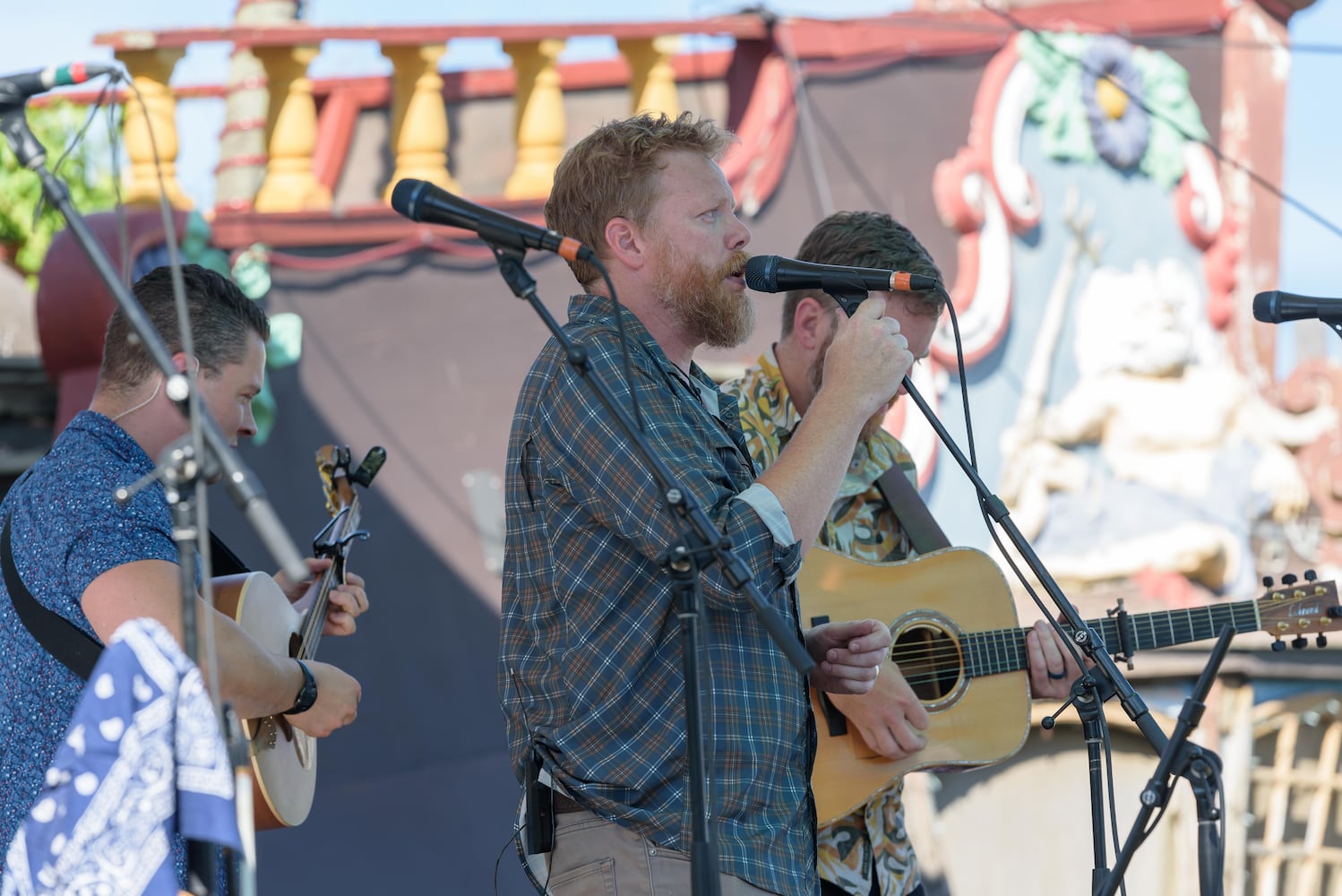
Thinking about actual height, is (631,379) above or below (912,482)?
below

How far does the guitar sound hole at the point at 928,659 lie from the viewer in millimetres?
3439

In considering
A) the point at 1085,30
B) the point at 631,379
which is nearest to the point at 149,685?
the point at 631,379

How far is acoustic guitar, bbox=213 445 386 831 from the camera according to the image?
116 inches

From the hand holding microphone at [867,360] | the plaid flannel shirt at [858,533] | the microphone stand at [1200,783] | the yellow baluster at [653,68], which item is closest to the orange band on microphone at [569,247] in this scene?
the hand holding microphone at [867,360]

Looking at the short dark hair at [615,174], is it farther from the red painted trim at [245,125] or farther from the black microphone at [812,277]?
the red painted trim at [245,125]

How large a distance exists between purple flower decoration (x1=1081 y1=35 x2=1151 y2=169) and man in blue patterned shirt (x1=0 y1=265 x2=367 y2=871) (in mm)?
4616

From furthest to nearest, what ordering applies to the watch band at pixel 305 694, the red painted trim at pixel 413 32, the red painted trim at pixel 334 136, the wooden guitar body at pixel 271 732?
1. the red painted trim at pixel 334 136
2. the red painted trim at pixel 413 32
3. the wooden guitar body at pixel 271 732
4. the watch band at pixel 305 694

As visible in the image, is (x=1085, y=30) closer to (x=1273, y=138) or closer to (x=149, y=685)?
(x=1273, y=138)

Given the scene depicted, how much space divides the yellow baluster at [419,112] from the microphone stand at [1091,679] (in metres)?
3.31

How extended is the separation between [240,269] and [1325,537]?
187 inches

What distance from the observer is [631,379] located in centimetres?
224

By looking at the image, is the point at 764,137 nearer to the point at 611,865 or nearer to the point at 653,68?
the point at 653,68

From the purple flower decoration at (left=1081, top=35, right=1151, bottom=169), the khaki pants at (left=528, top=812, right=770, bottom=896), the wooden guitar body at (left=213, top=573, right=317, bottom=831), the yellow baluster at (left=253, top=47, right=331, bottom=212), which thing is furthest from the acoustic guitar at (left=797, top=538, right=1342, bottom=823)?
the purple flower decoration at (left=1081, top=35, right=1151, bottom=169)

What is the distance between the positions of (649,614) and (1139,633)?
1.54 m
